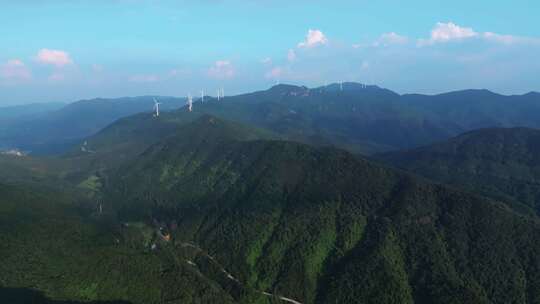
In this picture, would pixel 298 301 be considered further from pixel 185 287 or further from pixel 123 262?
pixel 123 262

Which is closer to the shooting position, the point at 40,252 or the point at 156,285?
the point at 156,285

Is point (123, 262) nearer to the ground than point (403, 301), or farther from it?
farther from it

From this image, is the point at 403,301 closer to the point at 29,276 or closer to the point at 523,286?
the point at 523,286

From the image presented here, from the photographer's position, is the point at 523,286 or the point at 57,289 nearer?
the point at 57,289

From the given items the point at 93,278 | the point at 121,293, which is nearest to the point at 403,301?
the point at 121,293

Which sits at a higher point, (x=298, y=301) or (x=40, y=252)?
(x=40, y=252)

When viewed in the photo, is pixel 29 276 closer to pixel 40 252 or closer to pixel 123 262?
pixel 40 252

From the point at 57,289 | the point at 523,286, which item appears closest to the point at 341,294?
the point at 523,286

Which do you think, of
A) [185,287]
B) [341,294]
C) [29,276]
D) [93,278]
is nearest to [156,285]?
[185,287]
